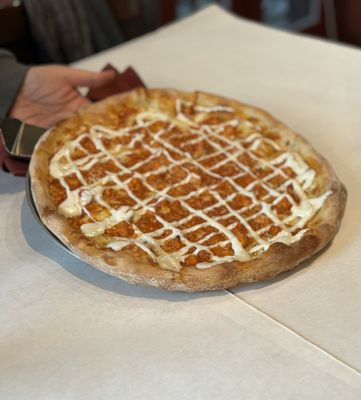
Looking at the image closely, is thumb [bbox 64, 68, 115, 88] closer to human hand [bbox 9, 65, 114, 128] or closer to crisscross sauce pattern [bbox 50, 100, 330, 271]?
human hand [bbox 9, 65, 114, 128]

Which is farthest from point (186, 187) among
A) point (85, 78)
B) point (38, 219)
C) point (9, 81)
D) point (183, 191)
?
point (9, 81)

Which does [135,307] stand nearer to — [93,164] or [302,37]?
[93,164]

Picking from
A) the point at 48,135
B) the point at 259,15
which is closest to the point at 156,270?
the point at 48,135

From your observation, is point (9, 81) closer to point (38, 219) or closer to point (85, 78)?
point (85, 78)

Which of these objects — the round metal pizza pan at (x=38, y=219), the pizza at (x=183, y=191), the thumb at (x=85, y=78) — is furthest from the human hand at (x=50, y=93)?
the round metal pizza pan at (x=38, y=219)

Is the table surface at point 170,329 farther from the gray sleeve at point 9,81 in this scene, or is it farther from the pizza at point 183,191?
the gray sleeve at point 9,81
